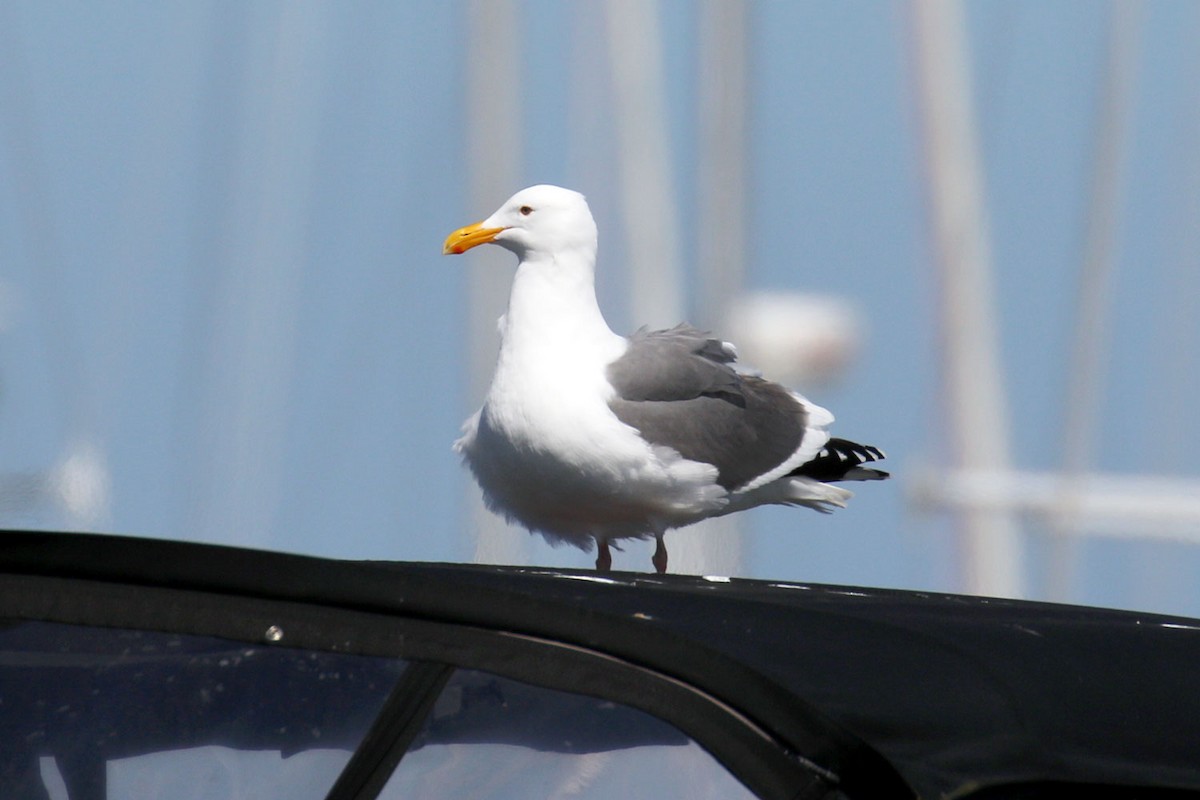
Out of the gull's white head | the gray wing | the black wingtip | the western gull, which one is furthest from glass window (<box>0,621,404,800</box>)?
the black wingtip

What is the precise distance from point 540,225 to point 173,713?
8.44ft

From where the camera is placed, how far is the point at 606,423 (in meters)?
3.26

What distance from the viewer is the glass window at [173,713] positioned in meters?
1.22

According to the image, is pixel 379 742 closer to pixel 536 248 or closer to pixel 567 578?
pixel 567 578

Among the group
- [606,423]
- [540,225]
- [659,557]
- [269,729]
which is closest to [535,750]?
[269,729]

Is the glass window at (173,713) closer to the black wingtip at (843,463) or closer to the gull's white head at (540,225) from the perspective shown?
the gull's white head at (540,225)

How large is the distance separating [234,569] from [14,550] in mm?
185

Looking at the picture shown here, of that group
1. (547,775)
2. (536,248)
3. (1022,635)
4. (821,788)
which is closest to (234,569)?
(547,775)

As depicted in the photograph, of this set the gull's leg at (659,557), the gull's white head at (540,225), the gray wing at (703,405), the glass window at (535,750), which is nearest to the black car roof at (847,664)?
the glass window at (535,750)

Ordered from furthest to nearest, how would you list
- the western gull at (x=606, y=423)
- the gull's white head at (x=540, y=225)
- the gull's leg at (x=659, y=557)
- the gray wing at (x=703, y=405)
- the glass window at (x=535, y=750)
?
the gull's white head at (x=540, y=225) < the gull's leg at (x=659, y=557) < the gray wing at (x=703, y=405) < the western gull at (x=606, y=423) < the glass window at (x=535, y=750)

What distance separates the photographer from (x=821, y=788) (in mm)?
1077

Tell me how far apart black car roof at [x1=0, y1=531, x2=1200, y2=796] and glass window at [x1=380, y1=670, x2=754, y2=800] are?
0.04 metres

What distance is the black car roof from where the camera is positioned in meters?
1.14

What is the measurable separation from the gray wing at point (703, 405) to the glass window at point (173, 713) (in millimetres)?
2048
